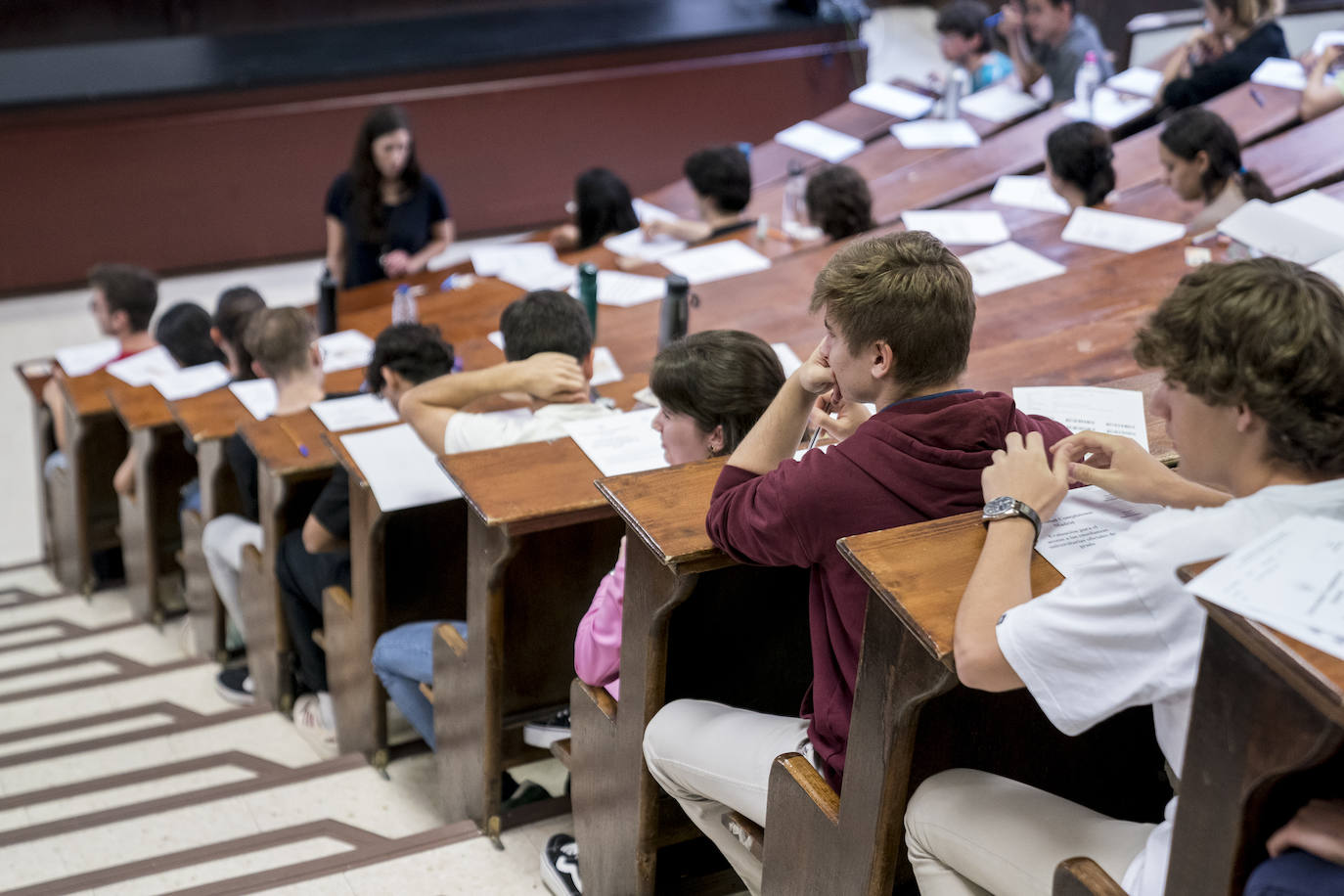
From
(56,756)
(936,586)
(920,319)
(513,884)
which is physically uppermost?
(920,319)

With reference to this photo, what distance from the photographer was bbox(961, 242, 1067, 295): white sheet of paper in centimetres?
379

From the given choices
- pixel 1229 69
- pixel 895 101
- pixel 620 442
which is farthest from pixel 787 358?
pixel 895 101

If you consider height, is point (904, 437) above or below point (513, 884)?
above

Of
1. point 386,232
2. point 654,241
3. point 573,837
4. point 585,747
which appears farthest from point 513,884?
point 386,232

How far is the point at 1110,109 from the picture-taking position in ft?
17.4

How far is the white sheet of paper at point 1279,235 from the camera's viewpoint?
3182 millimetres

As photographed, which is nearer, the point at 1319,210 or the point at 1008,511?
the point at 1008,511

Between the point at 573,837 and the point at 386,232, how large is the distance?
308cm

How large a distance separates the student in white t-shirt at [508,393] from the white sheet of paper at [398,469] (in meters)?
0.04

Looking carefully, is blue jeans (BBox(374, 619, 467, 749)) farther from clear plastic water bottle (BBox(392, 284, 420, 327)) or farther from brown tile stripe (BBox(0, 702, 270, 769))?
clear plastic water bottle (BBox(392, 284, 420, 327))

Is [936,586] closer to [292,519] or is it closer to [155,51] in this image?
[292,519]

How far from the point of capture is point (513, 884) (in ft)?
8.16

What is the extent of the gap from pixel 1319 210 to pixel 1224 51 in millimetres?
2103

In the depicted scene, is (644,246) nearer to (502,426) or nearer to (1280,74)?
(502,426)
